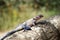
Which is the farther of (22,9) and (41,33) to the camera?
(22,9)

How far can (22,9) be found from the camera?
400 inches

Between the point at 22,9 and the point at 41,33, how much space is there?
5923mm

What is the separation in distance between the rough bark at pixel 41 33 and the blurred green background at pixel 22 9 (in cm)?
452

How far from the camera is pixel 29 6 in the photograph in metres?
10.3

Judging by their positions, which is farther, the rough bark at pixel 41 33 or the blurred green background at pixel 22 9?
the blurred green background at pixel 22 9

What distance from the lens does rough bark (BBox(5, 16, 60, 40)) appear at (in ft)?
12.7

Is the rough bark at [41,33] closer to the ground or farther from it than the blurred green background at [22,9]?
closer to the ground

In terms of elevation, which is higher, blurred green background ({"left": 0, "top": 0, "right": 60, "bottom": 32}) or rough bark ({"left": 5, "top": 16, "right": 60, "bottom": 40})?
blurred green background ({"left": 0, "top": 0, "right": 60, "bottom": 32})

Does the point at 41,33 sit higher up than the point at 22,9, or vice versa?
the point at 22,9

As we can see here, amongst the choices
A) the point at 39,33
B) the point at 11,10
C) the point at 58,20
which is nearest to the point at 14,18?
the point at 11,10

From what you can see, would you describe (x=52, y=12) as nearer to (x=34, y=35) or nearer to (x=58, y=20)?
(x=58, y=20)

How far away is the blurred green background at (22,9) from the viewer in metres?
9.61

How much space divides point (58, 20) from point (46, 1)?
516 cm

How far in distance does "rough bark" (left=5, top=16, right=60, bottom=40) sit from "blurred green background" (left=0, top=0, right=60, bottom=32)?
452 centimetres
